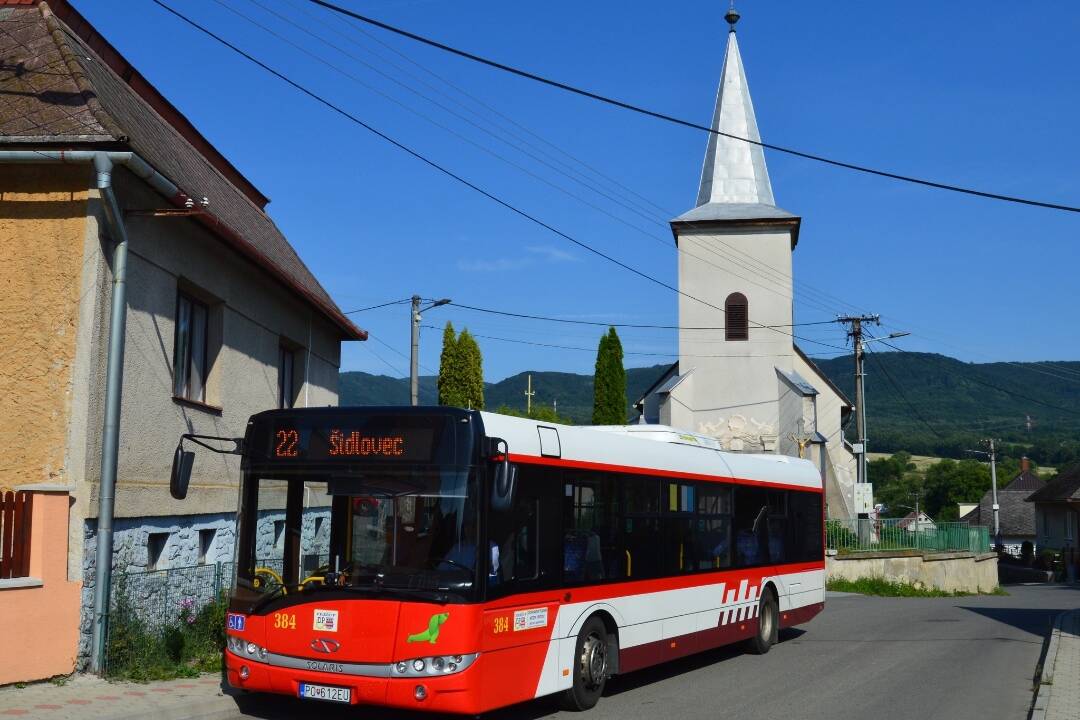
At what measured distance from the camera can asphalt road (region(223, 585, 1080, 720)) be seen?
10.4m

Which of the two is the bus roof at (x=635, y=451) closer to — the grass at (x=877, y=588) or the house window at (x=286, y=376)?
the house window at (x=286, y=376)

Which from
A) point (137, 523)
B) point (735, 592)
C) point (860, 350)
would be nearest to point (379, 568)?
point (137, 523)

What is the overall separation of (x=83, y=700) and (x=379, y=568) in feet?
10.0

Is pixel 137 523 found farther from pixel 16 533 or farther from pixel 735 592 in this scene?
pixel 735 592

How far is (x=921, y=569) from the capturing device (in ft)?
118

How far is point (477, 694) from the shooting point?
8688 millimetres

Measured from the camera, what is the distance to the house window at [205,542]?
46.2 ft

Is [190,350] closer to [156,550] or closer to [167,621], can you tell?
[156,550]

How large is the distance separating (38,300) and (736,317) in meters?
36.2

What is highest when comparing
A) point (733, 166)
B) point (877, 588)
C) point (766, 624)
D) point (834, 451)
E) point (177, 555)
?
point (733, 166)

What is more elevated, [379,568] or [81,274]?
[81,274]

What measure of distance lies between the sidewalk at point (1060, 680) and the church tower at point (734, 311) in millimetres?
26542

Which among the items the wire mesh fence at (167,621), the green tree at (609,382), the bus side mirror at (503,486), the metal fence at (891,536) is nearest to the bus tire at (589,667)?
the bus side mirror at (503,486)

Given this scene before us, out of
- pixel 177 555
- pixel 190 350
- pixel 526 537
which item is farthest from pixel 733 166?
pixel 526 537
